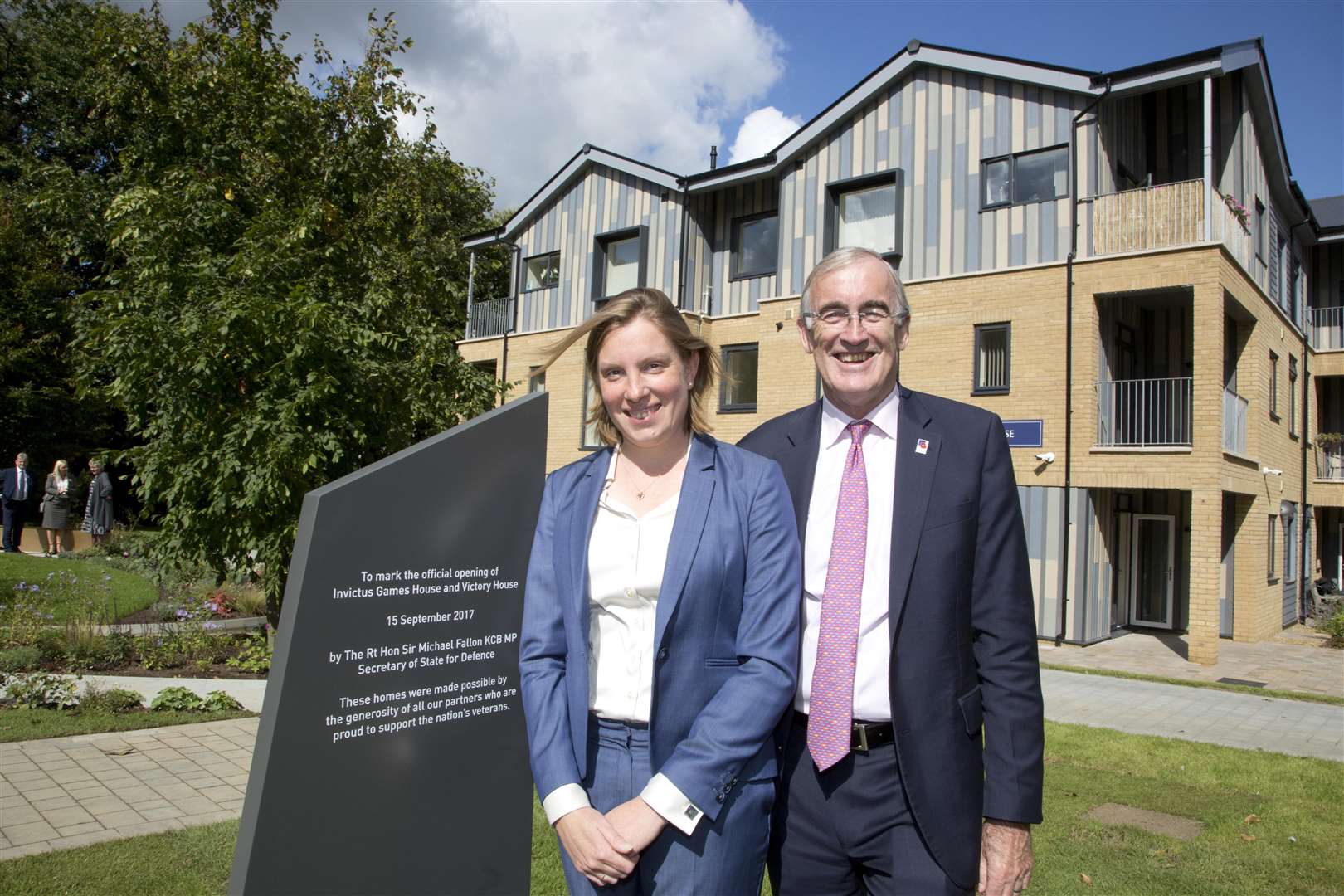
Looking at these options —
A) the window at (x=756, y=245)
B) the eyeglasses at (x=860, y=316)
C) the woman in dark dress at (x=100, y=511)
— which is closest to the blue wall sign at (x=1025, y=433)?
the window at (x=756, y=245)

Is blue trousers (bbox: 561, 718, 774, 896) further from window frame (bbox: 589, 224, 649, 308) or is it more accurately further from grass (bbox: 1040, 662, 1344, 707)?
window frame (bbox: 589, 224, 649, 308)

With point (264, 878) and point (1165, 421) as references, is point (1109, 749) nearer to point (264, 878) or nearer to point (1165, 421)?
point (264, 878)

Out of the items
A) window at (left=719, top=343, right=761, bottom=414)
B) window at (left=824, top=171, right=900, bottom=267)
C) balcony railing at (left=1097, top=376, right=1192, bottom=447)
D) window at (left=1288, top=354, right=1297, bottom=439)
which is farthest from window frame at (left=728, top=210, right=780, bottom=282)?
window at (left=1288, top=354, right=1297, bottom=439)

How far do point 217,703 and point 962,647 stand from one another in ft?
22.9

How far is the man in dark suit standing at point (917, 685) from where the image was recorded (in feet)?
7.22

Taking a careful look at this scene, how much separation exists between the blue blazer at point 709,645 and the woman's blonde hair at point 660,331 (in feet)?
0.96

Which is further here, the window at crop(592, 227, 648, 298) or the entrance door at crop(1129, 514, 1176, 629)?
the window at crop(592, 227, 648, 298)

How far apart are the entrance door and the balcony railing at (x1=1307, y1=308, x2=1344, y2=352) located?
8419mm

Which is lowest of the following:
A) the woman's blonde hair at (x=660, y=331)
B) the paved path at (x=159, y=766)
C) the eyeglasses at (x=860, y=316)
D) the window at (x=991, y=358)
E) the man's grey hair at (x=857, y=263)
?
the paved path at (x=159, y=766)

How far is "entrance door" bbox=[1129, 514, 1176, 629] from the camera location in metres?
17.7

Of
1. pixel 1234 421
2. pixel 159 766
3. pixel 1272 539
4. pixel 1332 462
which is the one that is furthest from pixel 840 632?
pixel 1332 462

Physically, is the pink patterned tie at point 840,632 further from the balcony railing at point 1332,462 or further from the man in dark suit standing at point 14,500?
the balcony railing at point 1332,462

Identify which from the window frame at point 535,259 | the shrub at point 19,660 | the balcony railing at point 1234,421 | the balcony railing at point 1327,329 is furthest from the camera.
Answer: the window frame at point 535,259

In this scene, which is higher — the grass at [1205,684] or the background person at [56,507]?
the background person at [56,507]
